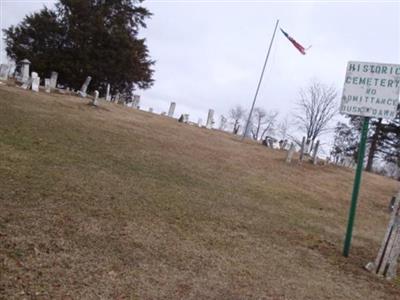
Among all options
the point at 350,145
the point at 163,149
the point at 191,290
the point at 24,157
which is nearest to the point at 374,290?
the point at 191,290

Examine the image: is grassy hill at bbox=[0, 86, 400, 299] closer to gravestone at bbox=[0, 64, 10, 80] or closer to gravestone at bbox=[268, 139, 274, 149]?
gravestone at bbox=[0, 64, 10, 80]

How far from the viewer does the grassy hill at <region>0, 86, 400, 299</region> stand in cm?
403

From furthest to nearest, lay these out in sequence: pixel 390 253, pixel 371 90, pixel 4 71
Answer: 1. pixel 4 71
2. pixel 371 90
3. pixel 390 253

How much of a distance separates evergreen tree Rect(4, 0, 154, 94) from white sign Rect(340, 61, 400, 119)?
24721 mm

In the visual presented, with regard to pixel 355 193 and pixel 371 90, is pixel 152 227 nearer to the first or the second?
pixel 355 193

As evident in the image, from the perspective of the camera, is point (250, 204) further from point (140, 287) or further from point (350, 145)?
point (350, 145)

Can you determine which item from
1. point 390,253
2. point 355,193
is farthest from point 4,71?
point 390,253

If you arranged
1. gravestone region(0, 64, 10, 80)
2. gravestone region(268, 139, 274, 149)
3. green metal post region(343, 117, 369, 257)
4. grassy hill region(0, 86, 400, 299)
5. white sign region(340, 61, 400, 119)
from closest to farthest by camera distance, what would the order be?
grassy hill region(0, 86, 400, 299)
white sign region(340, 61, 400, 119)
green metal post region(343, 117, 369, 257)
gravestone region(0, 64, 10, 80)
gravestone region(268, 139, 274, 149)

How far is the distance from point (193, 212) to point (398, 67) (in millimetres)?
3809

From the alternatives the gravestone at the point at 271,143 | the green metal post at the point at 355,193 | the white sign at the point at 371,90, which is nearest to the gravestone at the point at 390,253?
the green metal post at the point at 355,193

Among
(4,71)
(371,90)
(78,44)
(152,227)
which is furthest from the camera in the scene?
(78,44)

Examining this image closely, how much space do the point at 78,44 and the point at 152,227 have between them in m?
26.8

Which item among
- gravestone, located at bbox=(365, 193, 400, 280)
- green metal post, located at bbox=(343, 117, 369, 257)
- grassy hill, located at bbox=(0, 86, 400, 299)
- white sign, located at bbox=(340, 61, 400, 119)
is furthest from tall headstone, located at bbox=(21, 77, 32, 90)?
gravestone, located at bbox=(365, 193, 400, 280)

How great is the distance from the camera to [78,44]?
2964cm
